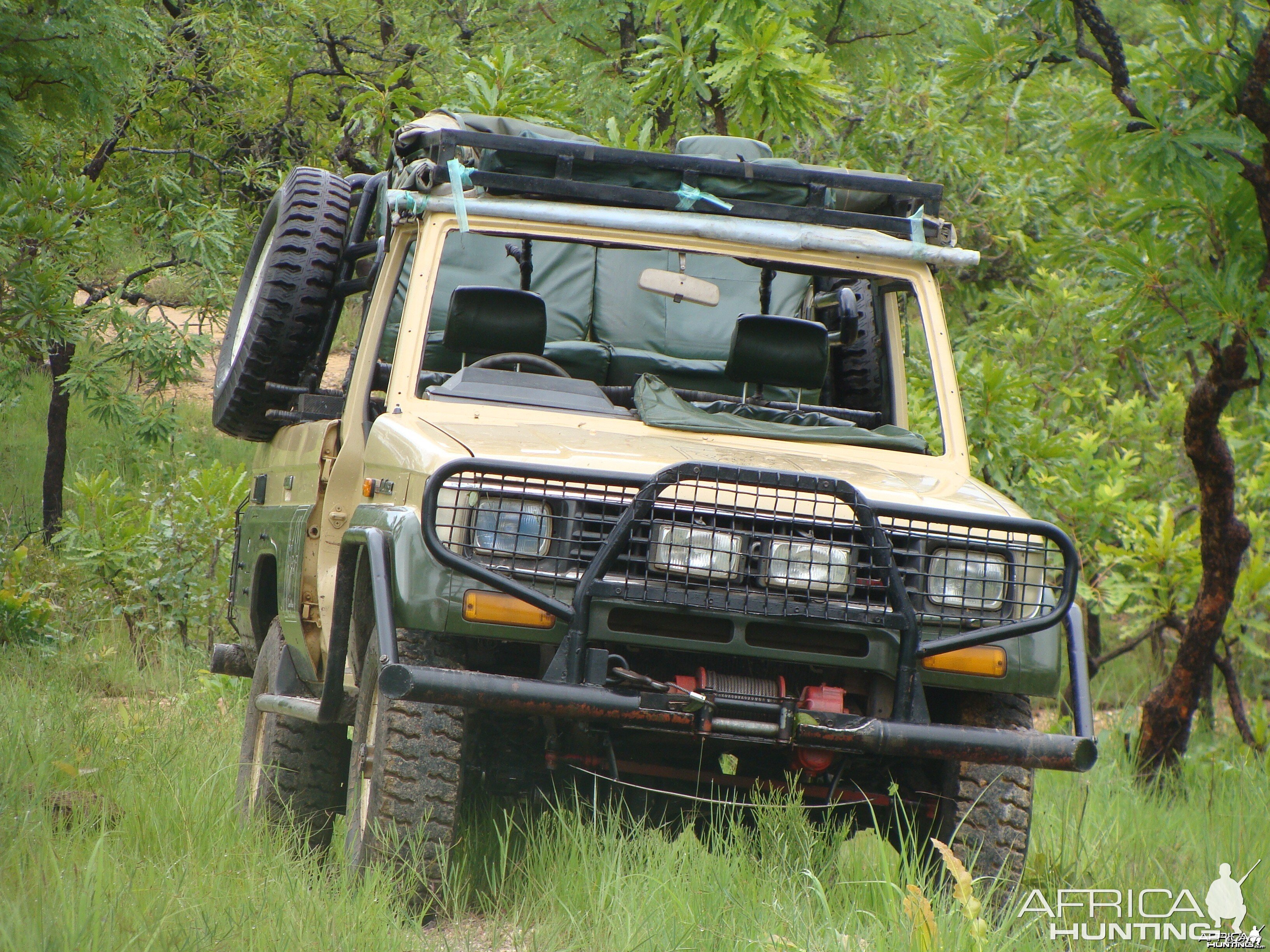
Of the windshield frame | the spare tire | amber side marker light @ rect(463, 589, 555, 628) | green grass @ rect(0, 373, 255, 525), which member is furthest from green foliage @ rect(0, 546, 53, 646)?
amber side marker light @ rect(463, 589, 555, 628)

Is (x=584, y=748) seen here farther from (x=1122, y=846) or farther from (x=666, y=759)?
(x=1122, y=846)

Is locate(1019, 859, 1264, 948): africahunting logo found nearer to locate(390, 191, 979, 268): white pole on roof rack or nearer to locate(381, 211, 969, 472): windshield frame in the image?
locate(381, 211, 969, 472): windshield frame

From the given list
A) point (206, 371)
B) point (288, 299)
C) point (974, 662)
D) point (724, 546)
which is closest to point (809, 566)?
point (724, 546)

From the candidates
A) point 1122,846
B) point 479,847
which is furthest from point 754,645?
point 1122,846

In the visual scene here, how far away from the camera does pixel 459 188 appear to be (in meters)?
4.23

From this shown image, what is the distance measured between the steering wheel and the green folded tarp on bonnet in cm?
28

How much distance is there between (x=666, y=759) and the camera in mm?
3963

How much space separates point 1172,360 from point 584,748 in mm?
6800

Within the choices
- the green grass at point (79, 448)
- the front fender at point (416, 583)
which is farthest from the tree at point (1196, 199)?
the green grass at point (79, 448)

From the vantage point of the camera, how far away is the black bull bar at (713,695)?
324cm

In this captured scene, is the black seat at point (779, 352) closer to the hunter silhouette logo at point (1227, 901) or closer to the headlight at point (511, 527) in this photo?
the headlight at point (511, 527)

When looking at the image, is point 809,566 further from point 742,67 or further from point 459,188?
point 742,67

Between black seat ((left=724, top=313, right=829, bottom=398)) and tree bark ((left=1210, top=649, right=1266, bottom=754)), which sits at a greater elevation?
black seat ((left=724, top=313, right=829, bottom=398))

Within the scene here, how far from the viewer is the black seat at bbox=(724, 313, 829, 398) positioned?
4.73 m
